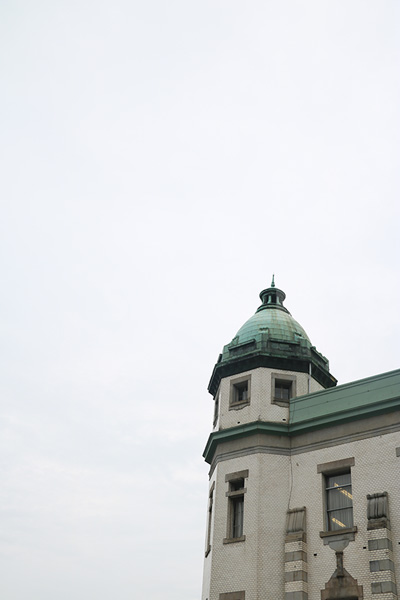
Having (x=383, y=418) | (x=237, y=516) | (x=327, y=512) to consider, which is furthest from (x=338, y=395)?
(x=237, y=516)

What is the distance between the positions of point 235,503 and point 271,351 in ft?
26.6

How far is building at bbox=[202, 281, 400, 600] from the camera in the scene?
2562 cm

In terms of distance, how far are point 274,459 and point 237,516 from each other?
3219 mm

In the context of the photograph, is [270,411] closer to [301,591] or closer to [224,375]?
[224,375]

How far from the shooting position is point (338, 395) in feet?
98.5

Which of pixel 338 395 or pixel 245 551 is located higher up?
pixel 338 395

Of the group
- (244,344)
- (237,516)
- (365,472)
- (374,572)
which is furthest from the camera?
(244,344)

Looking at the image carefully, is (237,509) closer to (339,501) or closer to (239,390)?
(339,501)

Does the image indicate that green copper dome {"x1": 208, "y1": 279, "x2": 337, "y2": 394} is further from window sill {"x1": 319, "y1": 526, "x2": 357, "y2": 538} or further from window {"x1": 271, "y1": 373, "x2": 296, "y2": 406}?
window sill {"x1": 319, "y1": 526, "x2": 357, "y2": 538}

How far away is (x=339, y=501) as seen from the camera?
27.7 metres

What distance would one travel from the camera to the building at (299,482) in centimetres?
2562

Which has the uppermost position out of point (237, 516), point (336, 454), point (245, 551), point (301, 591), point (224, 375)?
point (224, 375)

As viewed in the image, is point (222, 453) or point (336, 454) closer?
point (336, 454)

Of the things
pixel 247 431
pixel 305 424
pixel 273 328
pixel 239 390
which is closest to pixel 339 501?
pixel 305 424
